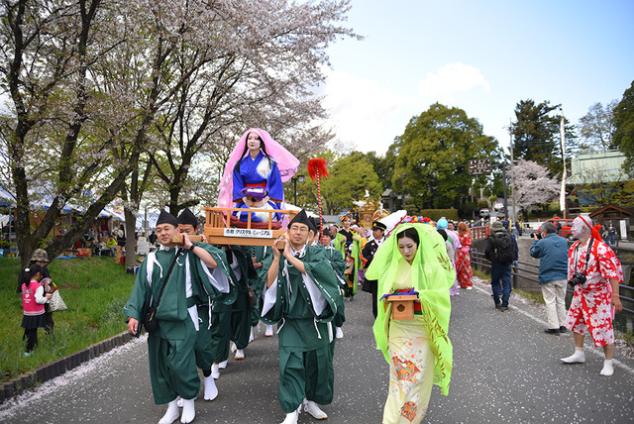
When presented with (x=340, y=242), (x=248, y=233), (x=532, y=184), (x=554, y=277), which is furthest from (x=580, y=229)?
(x=532, y=184)

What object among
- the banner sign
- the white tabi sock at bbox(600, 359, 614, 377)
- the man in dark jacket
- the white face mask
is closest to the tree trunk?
the man in dark jacket

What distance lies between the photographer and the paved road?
452 centimetres

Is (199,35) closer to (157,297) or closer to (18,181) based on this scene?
(18,181)

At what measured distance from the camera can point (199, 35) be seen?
1095cm

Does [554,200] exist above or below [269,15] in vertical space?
below

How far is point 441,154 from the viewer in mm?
45562

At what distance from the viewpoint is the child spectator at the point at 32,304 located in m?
6.66

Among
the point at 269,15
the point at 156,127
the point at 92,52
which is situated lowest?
the point at 156,127

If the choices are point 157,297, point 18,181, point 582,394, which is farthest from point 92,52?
point 582,394

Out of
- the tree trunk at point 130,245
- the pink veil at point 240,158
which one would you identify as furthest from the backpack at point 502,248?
the tree trunk at point 130,245

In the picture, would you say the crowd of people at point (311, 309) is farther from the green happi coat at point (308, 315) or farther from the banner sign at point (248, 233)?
the banner sign at point (248, 233)

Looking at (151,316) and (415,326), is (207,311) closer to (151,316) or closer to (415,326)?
(151,316)

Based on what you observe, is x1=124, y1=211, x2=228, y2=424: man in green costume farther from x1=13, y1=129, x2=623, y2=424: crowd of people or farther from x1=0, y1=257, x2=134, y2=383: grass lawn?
x1=0, y1=257, x2=134, y2=383: grass lawn

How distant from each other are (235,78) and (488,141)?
36.5m
